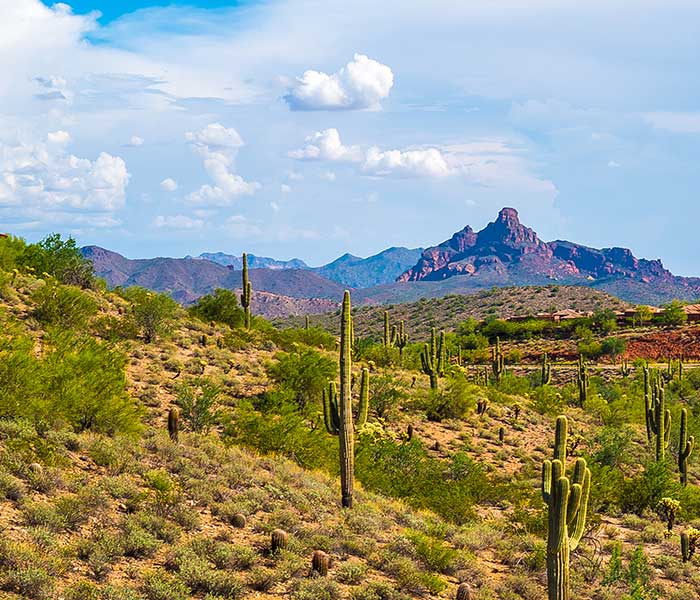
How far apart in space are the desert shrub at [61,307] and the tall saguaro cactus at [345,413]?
12779 mm

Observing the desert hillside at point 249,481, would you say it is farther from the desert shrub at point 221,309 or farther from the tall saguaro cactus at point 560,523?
the desert shrub at point 221,309

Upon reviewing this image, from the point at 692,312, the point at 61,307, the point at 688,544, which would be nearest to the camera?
the point at 688,544

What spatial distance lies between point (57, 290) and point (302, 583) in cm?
1857

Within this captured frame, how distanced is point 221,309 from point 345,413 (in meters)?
21.4

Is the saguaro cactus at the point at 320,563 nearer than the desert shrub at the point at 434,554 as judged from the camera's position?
Yes

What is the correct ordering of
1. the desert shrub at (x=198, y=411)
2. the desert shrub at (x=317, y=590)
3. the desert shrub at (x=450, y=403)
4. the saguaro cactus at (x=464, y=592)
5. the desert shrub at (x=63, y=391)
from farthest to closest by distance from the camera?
the desert shrub at (x=450, y=403) < the desert shrub at (x=198, y=411) < the desert shrub at (x=63, y=391) < the saguaro cactus at (x=464, y=592) < the desert shrub at (x=317, y=590)

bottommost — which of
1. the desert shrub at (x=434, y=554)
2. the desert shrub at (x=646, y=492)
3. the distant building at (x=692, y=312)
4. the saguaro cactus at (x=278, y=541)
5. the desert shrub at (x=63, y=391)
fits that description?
the desert shrub at (x=646, y=492)

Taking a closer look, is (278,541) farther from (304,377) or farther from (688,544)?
(304,377)

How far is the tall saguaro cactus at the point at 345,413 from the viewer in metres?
15.0

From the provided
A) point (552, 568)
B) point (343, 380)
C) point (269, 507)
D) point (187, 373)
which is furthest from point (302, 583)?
point (187, 373)

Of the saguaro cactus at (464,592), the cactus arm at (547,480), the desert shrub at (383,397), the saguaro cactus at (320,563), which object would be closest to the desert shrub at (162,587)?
the saguaro cactus at (320,563)

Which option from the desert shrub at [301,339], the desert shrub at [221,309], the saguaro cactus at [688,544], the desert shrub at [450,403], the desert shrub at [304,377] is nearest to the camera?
the saguaro cactus at [688,544]

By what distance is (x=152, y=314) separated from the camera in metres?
28.3

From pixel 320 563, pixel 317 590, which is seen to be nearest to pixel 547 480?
pixel 320 563
